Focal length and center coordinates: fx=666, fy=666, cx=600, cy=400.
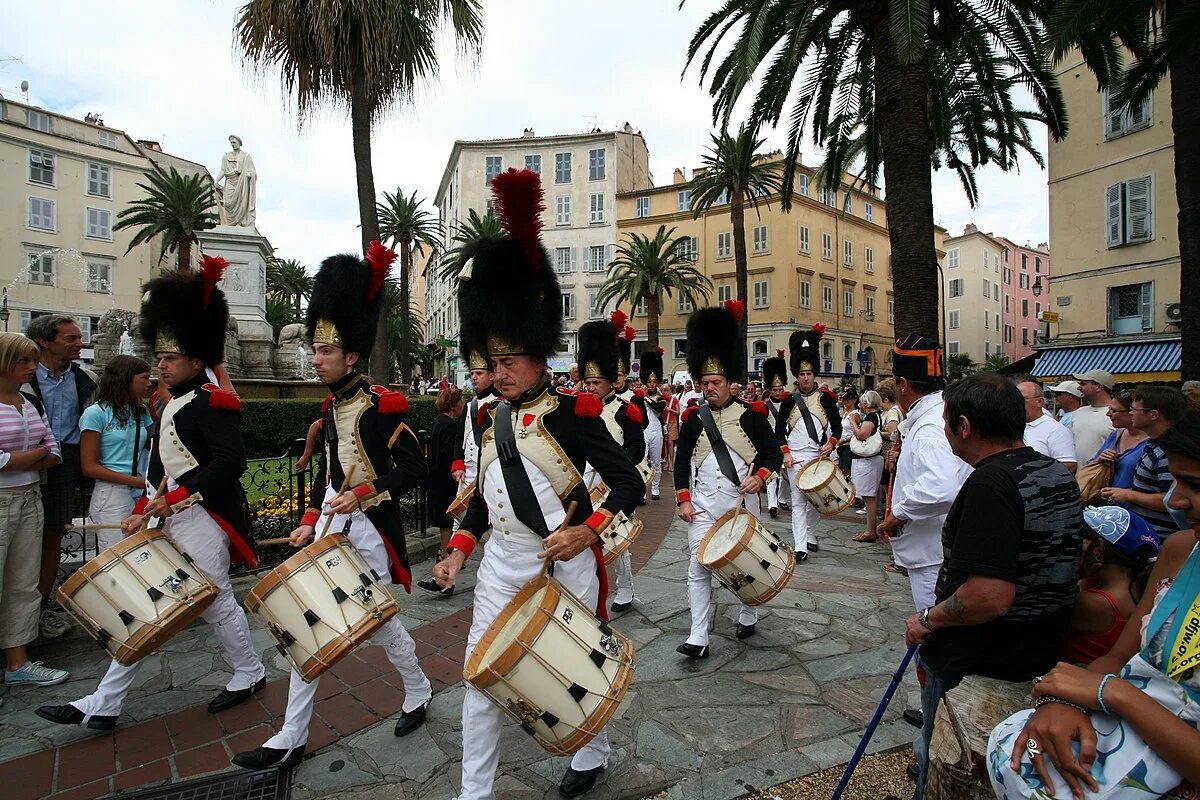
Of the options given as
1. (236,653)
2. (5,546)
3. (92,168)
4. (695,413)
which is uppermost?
(92,168)

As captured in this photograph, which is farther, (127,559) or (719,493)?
(719,493)

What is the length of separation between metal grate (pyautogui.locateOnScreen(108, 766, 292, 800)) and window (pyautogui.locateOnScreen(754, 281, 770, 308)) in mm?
44851

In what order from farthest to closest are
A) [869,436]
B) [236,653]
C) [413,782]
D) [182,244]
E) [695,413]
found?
1. [182,244]
2. [869,436]
3. [695,413]
4. [236,653]
5. [413,782]

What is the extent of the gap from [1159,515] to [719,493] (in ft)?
9.35

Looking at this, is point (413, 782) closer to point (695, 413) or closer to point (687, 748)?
point (687, 748)

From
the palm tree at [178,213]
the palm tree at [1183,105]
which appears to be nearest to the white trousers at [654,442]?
the palm tree at [1183,105]

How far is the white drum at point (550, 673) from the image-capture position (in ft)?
8.64

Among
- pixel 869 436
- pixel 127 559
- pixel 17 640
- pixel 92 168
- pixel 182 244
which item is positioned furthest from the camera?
pixel 92 168

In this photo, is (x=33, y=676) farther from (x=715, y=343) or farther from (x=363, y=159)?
(x=363, y=159)

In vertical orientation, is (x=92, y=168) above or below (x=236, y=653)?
above

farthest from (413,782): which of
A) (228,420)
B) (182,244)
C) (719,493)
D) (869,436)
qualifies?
(182,244)

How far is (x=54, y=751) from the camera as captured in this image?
3.71 metres

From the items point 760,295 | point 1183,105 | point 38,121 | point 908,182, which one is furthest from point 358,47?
point 38,121

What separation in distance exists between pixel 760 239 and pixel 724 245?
106 inches
